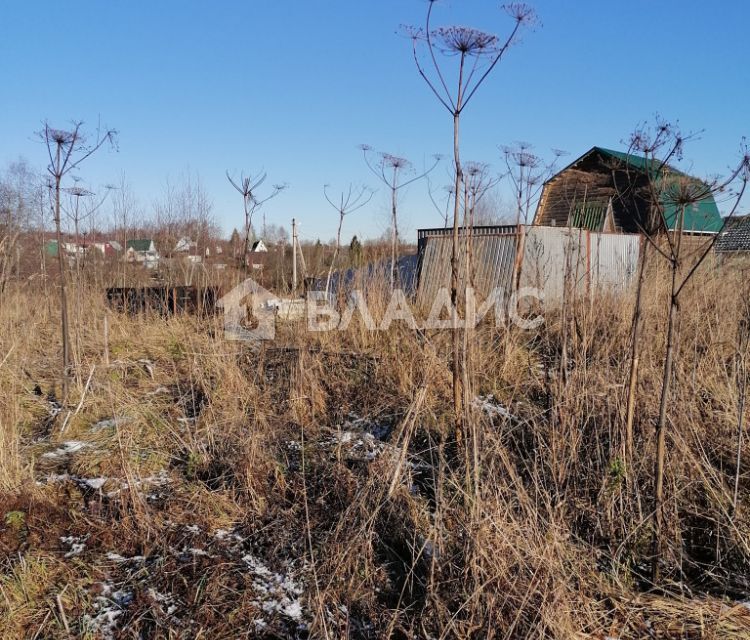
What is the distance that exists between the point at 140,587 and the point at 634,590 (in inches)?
72.2

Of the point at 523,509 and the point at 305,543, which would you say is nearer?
the point at 523,509

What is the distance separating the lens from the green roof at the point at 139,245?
30.5 ft

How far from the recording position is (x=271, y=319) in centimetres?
612

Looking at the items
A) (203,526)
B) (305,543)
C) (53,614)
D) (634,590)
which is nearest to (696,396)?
(634,590)

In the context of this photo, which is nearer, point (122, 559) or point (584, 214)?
point (122, 559)

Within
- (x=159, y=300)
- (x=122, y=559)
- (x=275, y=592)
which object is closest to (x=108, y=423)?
(x=122, y=559)

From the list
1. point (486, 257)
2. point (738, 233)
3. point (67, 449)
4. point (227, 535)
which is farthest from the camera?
point (486, 257)

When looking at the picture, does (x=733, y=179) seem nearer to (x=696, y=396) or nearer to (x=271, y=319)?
(x=696, y=396)

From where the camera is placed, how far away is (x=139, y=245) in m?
10.0

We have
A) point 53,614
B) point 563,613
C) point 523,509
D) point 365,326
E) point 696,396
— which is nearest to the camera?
point 563,613

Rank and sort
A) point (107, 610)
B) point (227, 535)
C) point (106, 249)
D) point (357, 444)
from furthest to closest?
point (106, 249) < point (357, 444) < point (227, 535) < point (107, 610)

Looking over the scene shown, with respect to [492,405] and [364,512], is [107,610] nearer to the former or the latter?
[364,512]

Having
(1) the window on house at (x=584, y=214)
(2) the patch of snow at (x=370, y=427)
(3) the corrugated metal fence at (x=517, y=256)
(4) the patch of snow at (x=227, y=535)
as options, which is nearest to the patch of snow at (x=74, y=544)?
(4) the patch of snow at (x=227, y=535)

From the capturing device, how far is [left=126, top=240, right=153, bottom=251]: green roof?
9.29m
